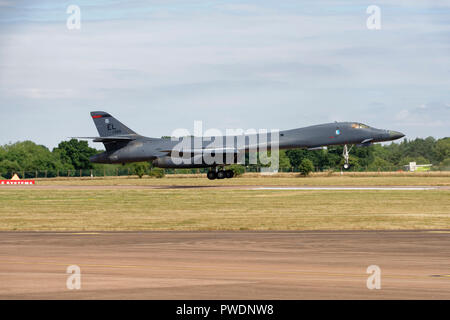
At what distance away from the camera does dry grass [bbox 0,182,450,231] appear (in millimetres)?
26922

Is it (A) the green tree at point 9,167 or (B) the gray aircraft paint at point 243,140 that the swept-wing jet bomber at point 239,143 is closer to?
(B) the gray aircraft paint at point 243,140

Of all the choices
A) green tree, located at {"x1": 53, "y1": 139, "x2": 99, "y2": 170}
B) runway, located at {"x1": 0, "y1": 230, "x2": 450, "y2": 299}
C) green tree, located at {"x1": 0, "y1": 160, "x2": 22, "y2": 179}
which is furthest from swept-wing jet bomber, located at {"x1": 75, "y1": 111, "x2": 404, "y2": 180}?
green tree, located at {"x1": 0, "y1": 160, "x2": 22, "y2": 179}

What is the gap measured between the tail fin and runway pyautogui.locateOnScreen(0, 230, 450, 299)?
42.0m

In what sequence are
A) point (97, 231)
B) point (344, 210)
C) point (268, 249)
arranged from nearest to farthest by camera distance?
point (268, 249) → point (97, 231) → point (344, 210)

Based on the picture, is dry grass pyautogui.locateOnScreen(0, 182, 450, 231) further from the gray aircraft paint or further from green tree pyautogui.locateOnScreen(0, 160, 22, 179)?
green tree pyautogui.locateOnScreen(0, 160, 22, 179)

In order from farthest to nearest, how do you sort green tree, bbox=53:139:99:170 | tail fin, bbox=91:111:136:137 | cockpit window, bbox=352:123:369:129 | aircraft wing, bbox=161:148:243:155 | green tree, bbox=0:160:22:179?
green tree, bbox=0:160:22:179, green tree, bbox=53:139:99:170, tail fin, bbox=91:111:136:137, cockpit window, bbox=352:123:369:129, aircraft wing, bbox=161:148:243:155

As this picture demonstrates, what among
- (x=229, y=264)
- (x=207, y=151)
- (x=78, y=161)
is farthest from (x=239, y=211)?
(x=78, y=161)

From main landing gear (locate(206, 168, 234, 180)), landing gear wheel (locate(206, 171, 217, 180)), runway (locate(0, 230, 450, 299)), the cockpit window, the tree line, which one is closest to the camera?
runway (locate(0, 230, 450, 299))

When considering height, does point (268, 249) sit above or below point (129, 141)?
below

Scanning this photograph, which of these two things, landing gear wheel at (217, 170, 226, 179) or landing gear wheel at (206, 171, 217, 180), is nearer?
landing gear wheel at (217, 170, 226, 179)

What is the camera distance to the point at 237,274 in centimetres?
1455
